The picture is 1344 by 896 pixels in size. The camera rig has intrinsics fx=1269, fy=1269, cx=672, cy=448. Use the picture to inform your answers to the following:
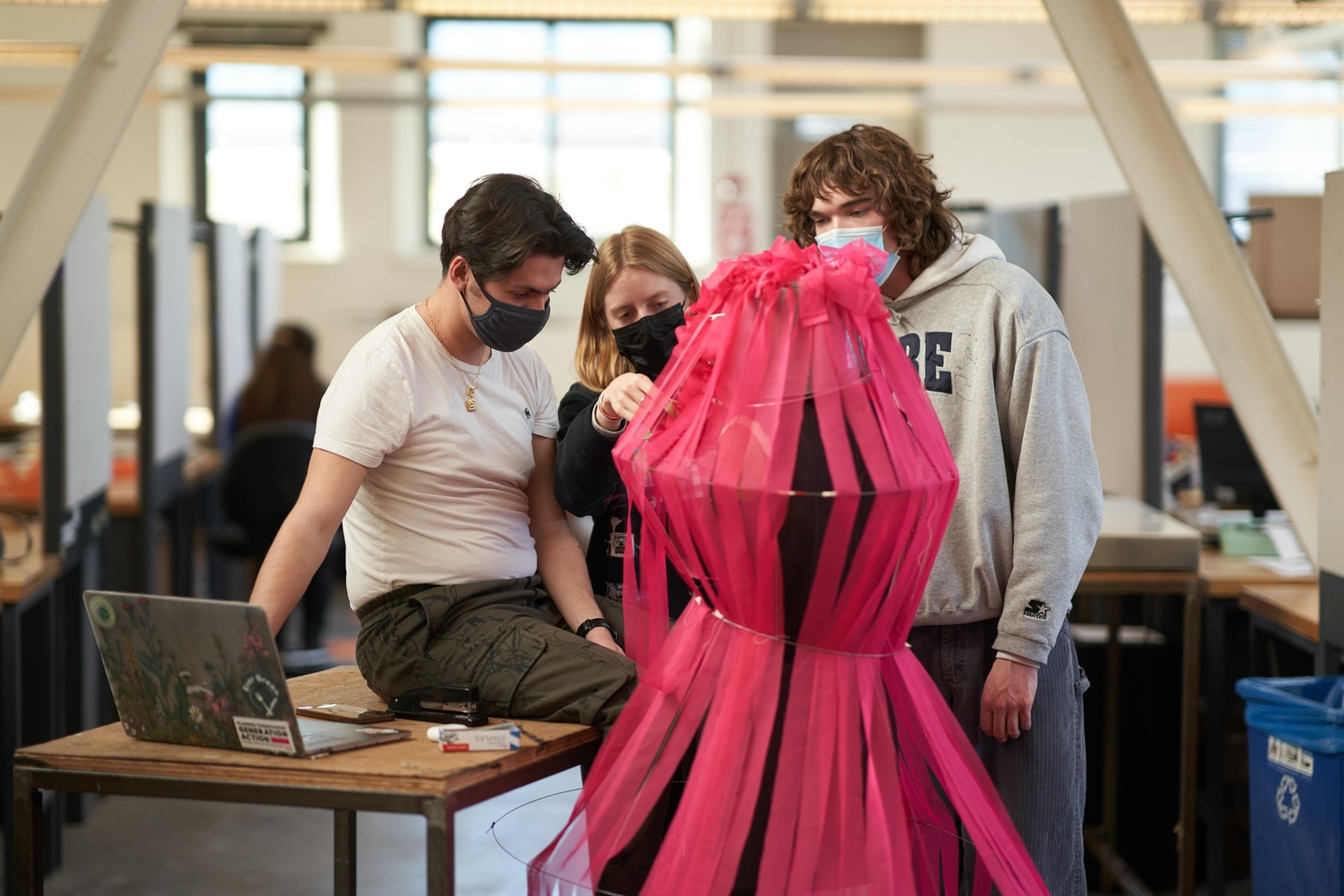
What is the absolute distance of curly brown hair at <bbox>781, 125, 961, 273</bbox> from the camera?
1654mm

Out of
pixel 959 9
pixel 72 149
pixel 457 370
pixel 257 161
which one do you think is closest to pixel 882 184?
pixel 457 370

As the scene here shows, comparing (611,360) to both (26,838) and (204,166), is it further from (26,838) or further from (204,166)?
(204,166)

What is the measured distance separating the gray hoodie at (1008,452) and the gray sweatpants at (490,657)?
449 mm

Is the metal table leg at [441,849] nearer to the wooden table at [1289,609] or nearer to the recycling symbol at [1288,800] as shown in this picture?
the recycling symbol at [1288,800]

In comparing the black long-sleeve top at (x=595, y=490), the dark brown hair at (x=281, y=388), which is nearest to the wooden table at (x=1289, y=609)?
the black long-sleeve top at (x=595, y=490)

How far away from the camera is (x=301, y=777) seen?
4.70 ft

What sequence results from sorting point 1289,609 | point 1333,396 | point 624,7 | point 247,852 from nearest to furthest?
point 1333,396
point 1289,609
point 247,852
point 624,7

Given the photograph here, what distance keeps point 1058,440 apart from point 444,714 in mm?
877

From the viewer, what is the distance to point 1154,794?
313 cm

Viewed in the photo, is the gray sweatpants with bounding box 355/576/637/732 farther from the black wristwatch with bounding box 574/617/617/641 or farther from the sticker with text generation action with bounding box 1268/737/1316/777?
the sticker with text generation action with bounding box 1268/737/1316/777

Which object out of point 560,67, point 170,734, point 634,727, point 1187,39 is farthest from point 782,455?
point 1187,39

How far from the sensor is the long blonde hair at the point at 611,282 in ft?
6.05

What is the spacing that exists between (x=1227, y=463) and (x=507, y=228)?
306 cm

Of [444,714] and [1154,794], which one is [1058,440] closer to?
[444,714]
